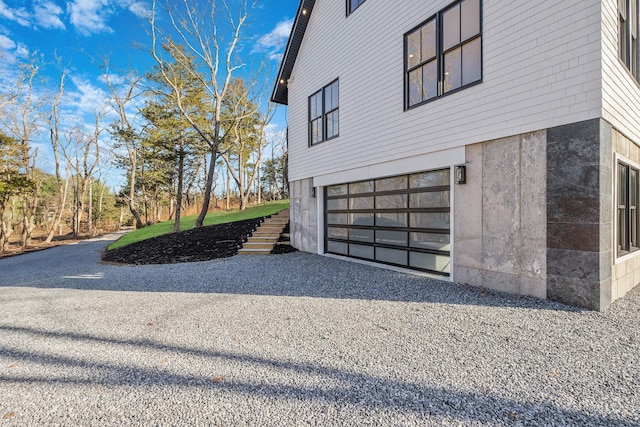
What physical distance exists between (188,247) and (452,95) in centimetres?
939

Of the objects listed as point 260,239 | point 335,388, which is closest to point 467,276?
point 335,388

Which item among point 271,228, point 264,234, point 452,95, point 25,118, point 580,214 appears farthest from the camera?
point 25,118

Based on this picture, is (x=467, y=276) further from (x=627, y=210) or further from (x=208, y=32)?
(x=208, y=32)

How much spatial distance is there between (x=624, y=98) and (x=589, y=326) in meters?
3.46

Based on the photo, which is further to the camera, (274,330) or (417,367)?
(274,330)

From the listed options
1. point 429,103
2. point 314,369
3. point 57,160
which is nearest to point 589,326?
point 314,369

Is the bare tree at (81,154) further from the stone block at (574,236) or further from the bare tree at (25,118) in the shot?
the stone block at (574,236)

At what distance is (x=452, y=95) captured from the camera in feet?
17.8

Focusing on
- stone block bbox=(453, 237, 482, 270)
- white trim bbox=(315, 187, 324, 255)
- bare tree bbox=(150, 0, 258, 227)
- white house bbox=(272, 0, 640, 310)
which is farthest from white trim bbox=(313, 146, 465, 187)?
bare tree bbox=(150, 0, 258, 227)

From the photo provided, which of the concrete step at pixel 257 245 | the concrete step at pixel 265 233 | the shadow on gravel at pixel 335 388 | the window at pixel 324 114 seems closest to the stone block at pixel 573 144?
the shadow on gravel at pixel 335 388

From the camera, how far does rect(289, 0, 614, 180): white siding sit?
4.08 m

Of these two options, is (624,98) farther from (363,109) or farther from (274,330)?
(274,330)

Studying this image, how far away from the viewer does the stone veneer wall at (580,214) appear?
12.8 feet

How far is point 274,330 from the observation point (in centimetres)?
361
